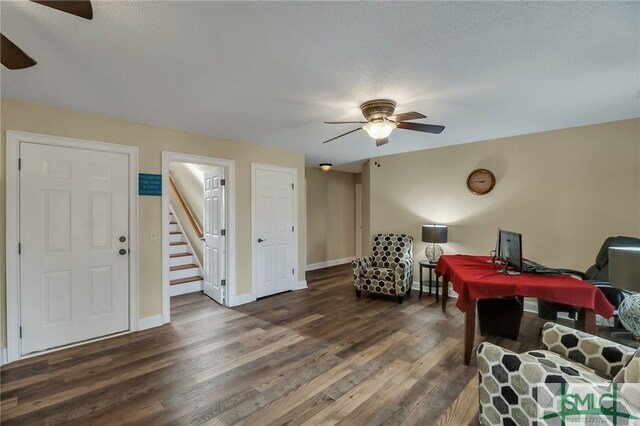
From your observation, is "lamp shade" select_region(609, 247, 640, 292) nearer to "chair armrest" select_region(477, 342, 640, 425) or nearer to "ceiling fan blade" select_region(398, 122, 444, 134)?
"chair armrest" select_region(477, 342, 640, 425)

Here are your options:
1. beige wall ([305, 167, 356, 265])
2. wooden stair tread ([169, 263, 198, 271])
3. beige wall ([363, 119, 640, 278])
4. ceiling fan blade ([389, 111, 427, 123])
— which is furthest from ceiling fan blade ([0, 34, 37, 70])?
beige wall ([305, 167, 356, 265])

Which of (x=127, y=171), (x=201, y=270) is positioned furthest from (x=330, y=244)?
(x=127, y=171)

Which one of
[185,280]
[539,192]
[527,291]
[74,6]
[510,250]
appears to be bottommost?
[185,280]

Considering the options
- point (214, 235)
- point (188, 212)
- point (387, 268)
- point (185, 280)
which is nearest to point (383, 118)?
point (387, 268)

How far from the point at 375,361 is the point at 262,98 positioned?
258 cm

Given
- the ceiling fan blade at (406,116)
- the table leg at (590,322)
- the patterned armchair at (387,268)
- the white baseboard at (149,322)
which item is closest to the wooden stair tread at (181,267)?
the white baseboard at (149,322)

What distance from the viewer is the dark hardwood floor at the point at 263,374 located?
190 centimetres

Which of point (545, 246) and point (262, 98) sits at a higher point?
point (262, 98)

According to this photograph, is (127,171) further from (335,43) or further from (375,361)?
(375,361)

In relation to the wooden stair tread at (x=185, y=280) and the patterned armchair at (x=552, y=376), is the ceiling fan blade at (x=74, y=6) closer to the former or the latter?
the patterned armchair at (x=552, y=376)

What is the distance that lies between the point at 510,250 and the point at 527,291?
23.5 inches

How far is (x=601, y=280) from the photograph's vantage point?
299 cm

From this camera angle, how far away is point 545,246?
3729 mm

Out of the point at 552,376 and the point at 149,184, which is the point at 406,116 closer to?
the point at 552,376
